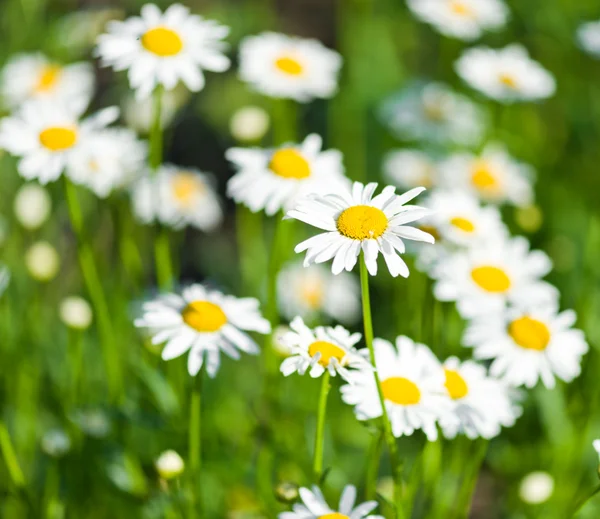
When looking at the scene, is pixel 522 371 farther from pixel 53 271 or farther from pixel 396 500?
pixel 53 271

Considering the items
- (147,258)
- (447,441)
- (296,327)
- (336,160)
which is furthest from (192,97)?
(296,327)

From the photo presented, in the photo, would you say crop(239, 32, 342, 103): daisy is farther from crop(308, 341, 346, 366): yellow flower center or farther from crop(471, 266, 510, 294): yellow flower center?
crop(308, 341, 346, 366): yellow flower center

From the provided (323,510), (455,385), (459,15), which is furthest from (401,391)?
(459,15)

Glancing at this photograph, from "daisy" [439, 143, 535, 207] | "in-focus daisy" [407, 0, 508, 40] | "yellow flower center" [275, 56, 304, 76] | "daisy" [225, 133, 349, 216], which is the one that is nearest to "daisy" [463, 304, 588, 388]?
"daisy" [225, 133, 349, 216]

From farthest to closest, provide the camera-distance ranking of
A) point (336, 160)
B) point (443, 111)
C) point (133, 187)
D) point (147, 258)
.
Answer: point (147, 258) < point (443, 111) < point (133, 187) < point (336, 160)

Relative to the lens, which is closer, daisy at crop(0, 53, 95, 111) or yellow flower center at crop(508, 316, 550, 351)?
yellow flower center at crop(508, 316, 550, 351)

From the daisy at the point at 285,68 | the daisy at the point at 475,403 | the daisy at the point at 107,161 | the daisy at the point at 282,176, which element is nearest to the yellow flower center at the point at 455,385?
the daisy at the point at 475,403

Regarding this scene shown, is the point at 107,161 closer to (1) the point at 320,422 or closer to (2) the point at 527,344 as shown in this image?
(1) the point at 320,422
